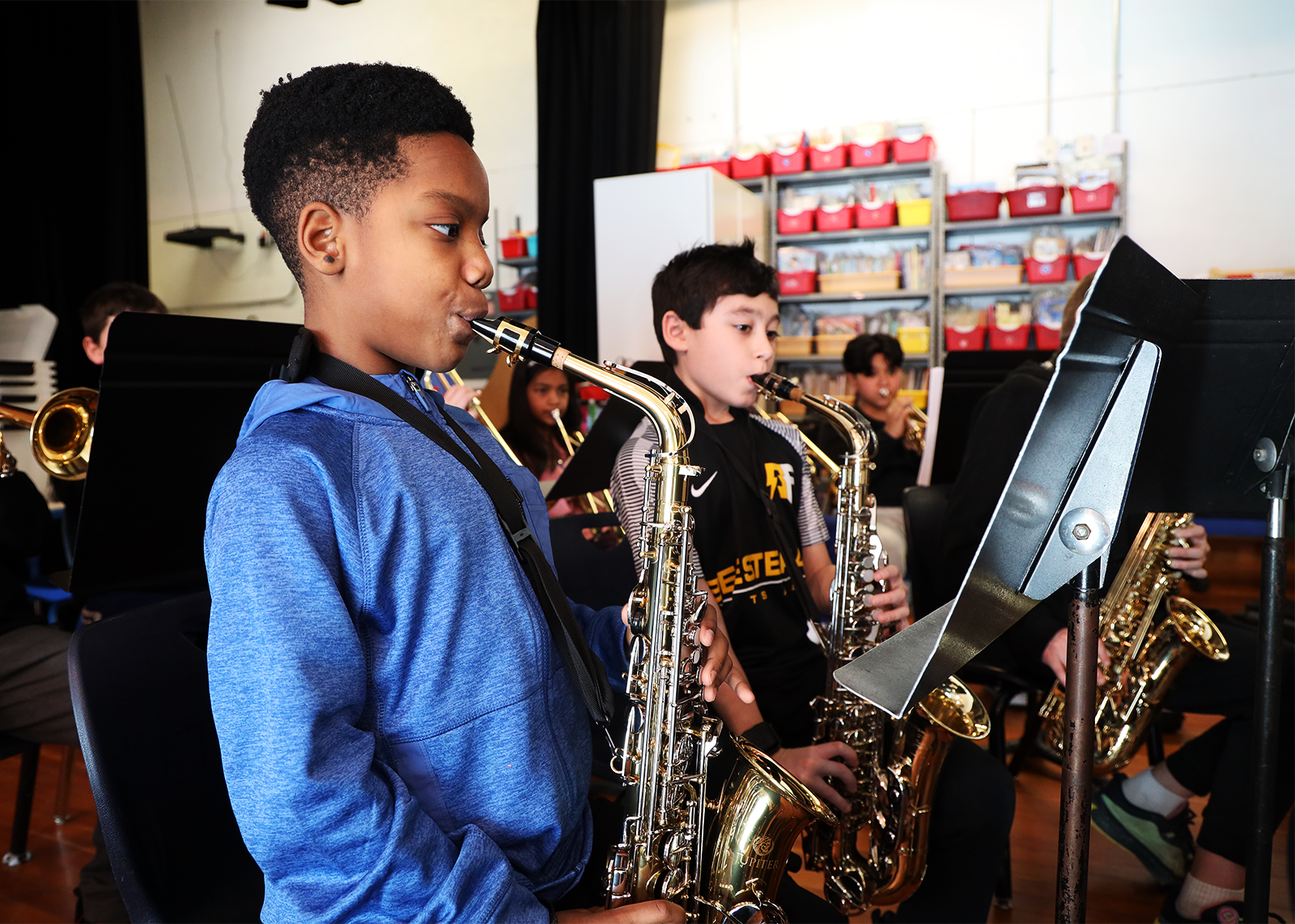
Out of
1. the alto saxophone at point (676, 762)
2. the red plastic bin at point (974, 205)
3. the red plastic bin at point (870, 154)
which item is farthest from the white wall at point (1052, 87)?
the alto saxophone at point (676, 762)

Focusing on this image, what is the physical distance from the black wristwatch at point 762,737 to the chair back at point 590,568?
46 centimetres

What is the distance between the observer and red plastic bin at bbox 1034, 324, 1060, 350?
5578 mm

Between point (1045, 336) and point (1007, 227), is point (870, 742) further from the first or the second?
point (1007, 227)

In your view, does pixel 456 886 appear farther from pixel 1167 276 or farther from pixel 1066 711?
pixel 1167 276

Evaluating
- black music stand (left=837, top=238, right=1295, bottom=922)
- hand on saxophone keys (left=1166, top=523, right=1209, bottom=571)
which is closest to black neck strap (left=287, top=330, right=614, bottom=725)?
black music stand (left=837, top=238, right=1295, bottom=922)

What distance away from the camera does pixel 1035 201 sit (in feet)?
17.9

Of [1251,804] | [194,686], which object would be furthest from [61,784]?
[1251,804]

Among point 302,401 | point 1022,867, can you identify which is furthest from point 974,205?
point 302,401

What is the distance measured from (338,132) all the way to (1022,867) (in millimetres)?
2498

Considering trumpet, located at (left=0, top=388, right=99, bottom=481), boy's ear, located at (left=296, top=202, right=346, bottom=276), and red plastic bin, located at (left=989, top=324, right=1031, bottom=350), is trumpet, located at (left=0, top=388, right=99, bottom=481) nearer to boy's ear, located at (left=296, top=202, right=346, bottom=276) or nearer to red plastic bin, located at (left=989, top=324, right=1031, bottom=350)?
boy's ear, located at (left=296, top=202, right=346, bottom=276)

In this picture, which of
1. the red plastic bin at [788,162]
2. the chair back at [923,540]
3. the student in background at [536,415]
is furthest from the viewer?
the red plastic bin at [788,162]

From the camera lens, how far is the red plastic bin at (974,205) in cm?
562

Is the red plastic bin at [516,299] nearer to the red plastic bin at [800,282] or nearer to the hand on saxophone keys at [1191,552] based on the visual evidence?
the red plastic bin at [800,282]

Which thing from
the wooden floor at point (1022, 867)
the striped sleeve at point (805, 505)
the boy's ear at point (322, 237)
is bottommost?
the wooden floor at point (1022, 867)
